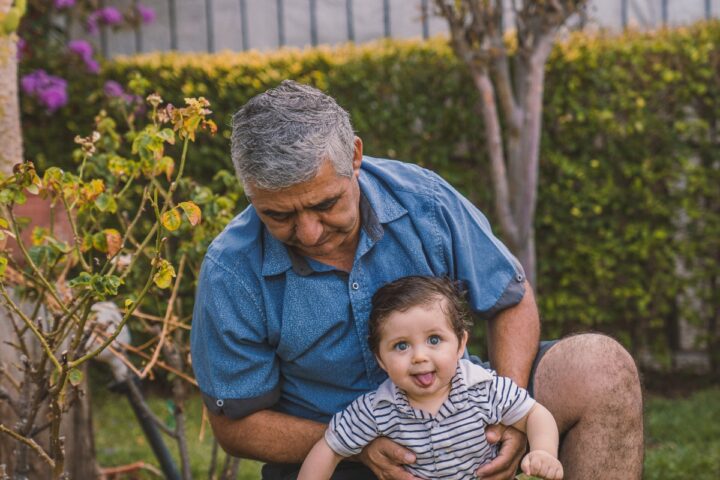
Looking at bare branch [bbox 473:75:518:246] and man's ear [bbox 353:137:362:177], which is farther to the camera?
bare branch [bbox 473:75:518:246]

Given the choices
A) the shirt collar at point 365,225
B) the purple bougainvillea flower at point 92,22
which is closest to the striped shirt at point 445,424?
the shirt collar at point 365,225

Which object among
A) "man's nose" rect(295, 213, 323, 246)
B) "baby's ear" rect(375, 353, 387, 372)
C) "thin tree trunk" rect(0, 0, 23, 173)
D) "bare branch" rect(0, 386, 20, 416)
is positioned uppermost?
"thin tree trunk" rect(0, 0, 23, 173)

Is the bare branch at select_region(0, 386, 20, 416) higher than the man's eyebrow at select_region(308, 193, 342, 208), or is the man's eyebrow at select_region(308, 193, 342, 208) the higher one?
the man's eyebrow at select_region(308, 193, 342, 208)

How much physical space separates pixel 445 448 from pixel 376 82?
3.39 meters

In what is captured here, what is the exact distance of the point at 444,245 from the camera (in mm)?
2811

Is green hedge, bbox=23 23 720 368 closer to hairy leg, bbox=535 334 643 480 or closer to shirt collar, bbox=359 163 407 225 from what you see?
shirt collar, bbox=359 163 407 225

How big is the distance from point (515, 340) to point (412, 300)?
16.4 inches

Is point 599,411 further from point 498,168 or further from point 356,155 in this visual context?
point 498,168

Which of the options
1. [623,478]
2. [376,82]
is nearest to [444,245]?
[623,478]

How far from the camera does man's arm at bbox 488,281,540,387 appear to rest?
9.14 ft

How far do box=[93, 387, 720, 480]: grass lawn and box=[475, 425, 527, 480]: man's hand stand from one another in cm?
149

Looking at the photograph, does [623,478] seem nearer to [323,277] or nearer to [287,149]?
[323,277]

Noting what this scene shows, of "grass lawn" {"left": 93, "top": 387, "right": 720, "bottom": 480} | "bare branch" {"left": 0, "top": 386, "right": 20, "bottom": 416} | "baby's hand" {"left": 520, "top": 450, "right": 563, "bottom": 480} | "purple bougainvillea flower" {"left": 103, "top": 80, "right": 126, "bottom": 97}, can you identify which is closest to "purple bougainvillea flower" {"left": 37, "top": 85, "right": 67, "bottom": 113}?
"purple bougainvillea flower" {"left": 103, "top": 80, "right": 126, "bottom": 97}

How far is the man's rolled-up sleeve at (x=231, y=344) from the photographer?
2.65 meters
